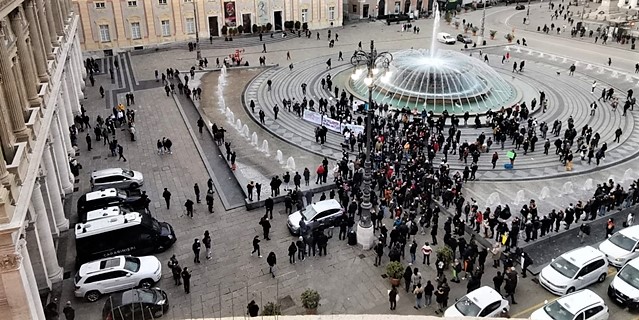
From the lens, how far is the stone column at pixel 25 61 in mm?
18344

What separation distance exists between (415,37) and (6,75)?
4765 cm

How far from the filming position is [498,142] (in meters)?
29.3

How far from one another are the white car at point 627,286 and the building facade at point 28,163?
17255 millimetres

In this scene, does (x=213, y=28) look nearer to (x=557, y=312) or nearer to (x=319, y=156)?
(x=319, y=156)

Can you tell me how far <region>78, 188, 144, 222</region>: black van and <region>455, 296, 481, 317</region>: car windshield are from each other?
13.3m

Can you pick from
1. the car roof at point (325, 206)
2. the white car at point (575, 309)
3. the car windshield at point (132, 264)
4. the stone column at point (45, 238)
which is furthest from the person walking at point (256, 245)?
the white car at point (575, 309)

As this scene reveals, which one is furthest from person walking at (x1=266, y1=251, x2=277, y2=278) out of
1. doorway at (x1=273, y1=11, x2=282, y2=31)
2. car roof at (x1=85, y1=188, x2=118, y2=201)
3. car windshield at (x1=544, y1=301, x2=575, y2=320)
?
doorway at (x1=273, y1=11, x2=282, y2=31)

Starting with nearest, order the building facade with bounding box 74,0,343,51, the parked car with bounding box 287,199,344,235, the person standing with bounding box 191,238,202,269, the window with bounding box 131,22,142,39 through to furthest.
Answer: the person standing with bounding box 191,238,202,269
the parked car with bounding box 287,199,344,235
the building facade with bounding box 74,0,343,51
the window with bounding box 131,22,142,39

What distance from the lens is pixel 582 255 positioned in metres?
17.7

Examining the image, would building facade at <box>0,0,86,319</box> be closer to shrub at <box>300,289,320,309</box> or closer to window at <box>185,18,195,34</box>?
shrub at <box>300,289,320,309</box>

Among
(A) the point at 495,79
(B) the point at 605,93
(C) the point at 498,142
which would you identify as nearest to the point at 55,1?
(C) the point at 498,142

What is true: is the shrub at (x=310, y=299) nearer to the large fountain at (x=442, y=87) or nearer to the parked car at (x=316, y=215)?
the parked car at (x=316, y=215)

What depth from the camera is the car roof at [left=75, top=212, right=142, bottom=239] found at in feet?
60.1

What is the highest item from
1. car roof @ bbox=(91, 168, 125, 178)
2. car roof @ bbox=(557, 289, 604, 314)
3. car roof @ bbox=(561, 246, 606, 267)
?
car roof @ bbox=(91, 168, 125, 178)
